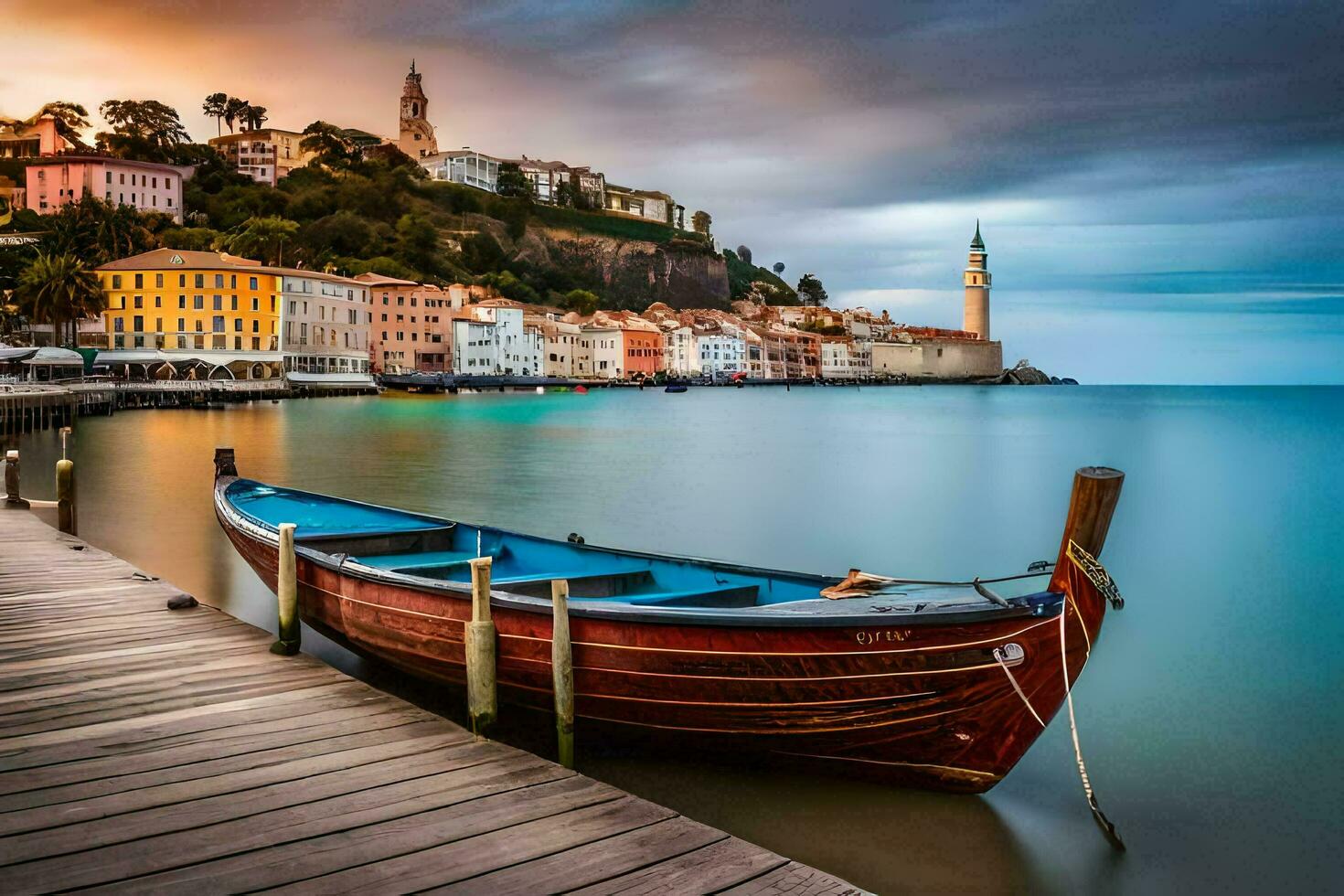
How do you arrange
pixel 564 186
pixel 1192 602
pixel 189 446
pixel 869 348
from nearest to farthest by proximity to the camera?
pixel 1192 602 < pixel 189 446 < pixel 564 186 < pixel 869 348

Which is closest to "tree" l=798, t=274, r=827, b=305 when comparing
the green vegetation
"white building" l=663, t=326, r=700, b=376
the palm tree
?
the green vegetation

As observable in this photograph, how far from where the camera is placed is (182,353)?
244ft

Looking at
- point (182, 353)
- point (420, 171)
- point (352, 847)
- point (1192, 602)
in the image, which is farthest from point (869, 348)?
point (352, 847)

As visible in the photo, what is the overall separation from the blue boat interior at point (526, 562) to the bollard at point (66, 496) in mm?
3956

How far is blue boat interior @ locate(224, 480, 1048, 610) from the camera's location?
286 inches

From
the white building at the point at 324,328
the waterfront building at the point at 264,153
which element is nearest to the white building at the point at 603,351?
the white building at the point at 324,328

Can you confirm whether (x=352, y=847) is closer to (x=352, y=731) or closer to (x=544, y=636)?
(x=352, y=731)

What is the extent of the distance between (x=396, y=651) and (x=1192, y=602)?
1122cm

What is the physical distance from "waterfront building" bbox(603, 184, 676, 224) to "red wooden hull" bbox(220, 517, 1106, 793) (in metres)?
155

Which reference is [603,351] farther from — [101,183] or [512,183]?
[101,183]

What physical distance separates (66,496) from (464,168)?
442ft

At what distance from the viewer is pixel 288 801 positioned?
15.9 feet

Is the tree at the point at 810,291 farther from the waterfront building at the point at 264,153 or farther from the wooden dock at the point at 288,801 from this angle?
the wooden dock at the point at 288,801

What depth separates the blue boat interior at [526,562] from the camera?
7258mm
